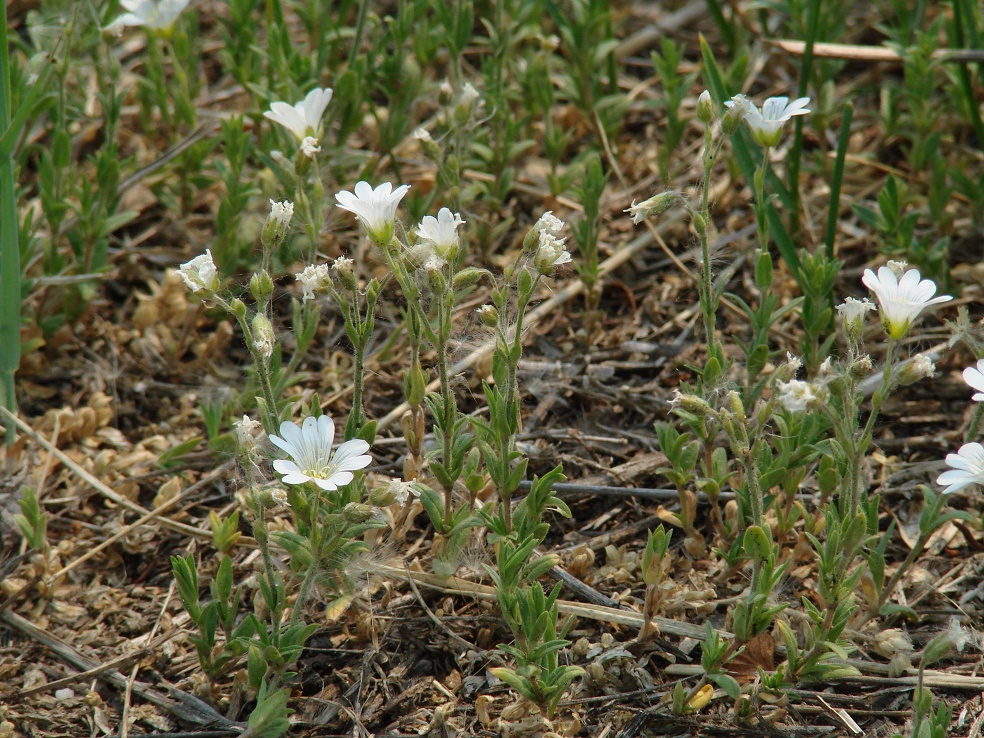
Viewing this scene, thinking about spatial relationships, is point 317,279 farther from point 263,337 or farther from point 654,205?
point 654,205

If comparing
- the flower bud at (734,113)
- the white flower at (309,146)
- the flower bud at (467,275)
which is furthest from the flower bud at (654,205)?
the white flower at (309,146)

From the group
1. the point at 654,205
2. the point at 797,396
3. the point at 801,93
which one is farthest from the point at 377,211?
the point at 801,93

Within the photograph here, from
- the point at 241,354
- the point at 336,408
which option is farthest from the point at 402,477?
the point at 241,354

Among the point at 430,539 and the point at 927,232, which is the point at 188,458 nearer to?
the point at 430,539

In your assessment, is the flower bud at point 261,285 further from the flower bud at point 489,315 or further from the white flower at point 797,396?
the white flower at point 797,396

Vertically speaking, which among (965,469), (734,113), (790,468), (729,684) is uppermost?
(734,113)

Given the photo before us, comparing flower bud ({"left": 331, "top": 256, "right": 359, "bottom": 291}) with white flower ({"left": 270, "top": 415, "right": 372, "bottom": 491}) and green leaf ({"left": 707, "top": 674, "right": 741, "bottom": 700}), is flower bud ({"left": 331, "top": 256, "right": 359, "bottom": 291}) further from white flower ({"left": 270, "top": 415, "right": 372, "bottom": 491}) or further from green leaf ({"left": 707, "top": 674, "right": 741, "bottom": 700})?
green leaf ({"left": 707, "top": 674, "right": 741, "bottom": 700})
